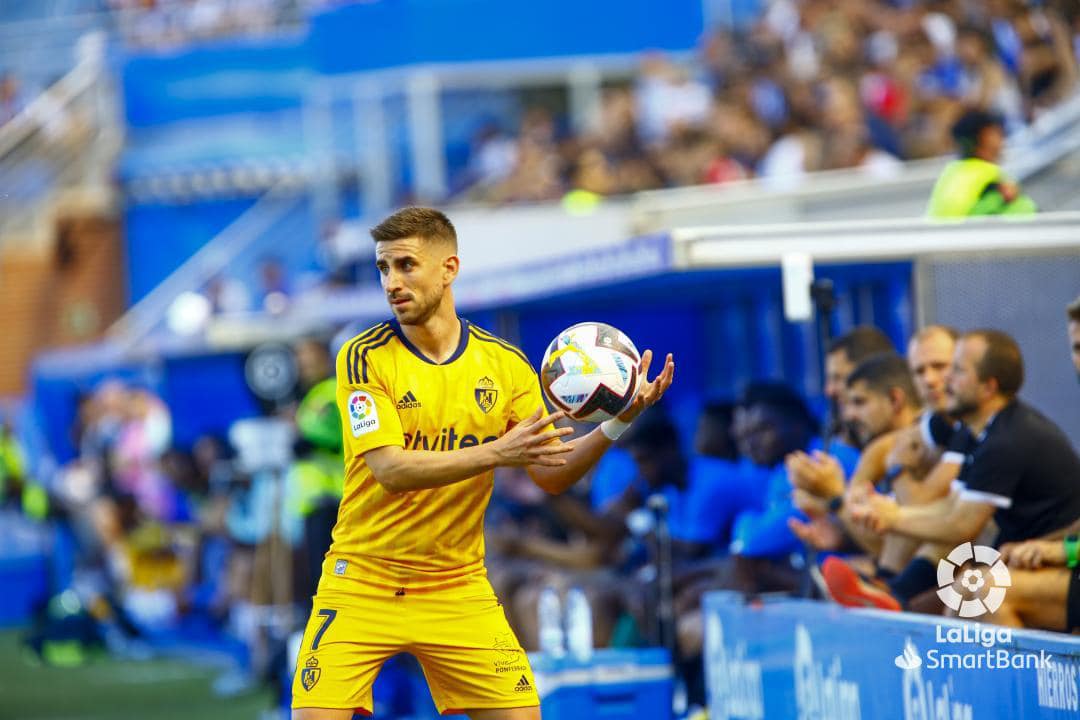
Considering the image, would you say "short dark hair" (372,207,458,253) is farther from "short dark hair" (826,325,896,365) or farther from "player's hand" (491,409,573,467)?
"short dark hair" (826,325,896,365)

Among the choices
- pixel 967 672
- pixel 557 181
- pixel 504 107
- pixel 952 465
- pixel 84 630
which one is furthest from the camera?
pixel 504 107

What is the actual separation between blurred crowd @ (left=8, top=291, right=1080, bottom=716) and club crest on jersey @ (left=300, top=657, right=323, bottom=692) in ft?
7.48

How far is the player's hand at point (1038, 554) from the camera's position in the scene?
655 centimetres

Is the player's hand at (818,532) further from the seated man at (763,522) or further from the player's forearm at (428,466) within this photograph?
the player's forearm at (428,466)

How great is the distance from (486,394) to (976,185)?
3.64 meters

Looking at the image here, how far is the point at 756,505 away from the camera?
948cm

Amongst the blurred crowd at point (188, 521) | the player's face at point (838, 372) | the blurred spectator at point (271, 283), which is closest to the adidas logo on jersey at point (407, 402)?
the player's face at point (838, 372)

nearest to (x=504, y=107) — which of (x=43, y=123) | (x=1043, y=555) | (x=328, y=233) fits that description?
(x=328, y=233)

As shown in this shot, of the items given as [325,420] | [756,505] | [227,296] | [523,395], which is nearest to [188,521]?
[227,296]

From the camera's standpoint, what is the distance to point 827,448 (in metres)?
7.76

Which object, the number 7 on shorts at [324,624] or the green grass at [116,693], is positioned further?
the green grass at [116,693]

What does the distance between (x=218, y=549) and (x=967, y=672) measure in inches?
466

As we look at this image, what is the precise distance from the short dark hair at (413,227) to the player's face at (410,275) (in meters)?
0.02

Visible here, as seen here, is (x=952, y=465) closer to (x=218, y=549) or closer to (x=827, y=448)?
(x=827, y=448)
